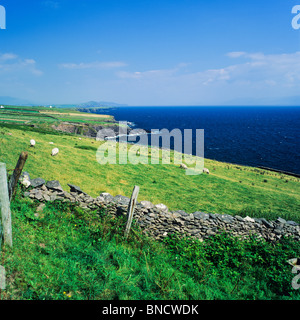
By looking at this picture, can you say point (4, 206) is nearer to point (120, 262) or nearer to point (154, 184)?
point (120, 262)

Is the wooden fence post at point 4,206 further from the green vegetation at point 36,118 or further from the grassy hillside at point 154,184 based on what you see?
the green vegetation at point 36,118

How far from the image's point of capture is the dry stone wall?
31.7 feet

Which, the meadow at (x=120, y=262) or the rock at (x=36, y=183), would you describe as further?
the rock at (x=36, y=183)

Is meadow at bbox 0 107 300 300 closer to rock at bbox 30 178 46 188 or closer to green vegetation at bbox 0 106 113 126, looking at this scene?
rock at bbox 30 178 46 188

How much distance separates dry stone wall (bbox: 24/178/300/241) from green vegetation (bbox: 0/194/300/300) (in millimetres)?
512

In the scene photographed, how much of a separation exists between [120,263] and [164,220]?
3804 mm

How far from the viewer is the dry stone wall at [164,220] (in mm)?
9664

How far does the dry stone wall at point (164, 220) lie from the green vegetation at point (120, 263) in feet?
1.68

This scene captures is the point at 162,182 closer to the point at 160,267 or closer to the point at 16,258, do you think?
the point at 160,267

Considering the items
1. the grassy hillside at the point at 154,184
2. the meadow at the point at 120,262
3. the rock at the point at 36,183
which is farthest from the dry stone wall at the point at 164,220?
the grassy hillside at the point at 154,184

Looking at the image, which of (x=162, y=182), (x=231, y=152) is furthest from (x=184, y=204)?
(x=231, y=152)

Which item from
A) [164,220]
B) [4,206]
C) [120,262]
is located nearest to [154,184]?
[164,220]

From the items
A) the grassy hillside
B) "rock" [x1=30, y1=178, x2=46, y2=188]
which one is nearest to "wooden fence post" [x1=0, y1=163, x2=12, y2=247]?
"rock" [x1=30, y1=178, x2=46, y2=188]
